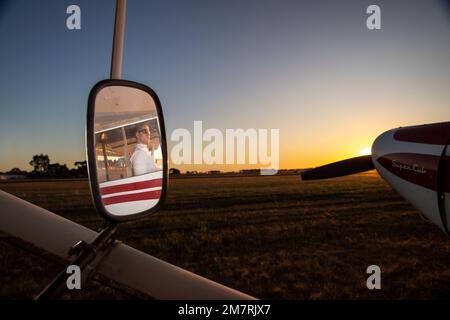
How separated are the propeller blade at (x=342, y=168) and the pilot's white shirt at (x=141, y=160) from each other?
2028 mm

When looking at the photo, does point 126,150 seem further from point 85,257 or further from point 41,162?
point 41,162

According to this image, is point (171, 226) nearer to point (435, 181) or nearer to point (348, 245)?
point (348, 245)

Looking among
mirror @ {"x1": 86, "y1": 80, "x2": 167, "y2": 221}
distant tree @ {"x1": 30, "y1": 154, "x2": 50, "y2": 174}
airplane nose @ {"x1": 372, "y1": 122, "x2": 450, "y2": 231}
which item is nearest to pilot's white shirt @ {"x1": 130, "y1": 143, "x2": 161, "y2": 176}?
mirror @ {"x1": 86, "y1": 80, "x2": 167, "y2": 221}

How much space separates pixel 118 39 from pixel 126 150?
606 millimetres

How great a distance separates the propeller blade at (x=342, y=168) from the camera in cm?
286

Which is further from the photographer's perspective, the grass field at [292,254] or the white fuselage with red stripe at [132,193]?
the grass field at [292,254]

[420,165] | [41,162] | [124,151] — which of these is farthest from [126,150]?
[41,162]

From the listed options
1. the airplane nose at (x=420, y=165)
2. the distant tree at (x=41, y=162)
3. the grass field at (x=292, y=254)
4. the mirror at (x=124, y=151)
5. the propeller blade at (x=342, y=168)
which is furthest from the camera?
the distant tree at (x=41, y=162)

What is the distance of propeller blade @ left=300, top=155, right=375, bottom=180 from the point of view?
2.86m

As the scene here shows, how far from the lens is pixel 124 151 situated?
1150 millimetres

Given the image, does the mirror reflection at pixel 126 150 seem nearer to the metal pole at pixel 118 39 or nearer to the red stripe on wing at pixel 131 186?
the red stripe on wing at pixel 131 186

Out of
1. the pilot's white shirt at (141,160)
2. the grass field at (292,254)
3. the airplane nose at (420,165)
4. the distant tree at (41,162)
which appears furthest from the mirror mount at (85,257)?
the distant tree at (41,162)
